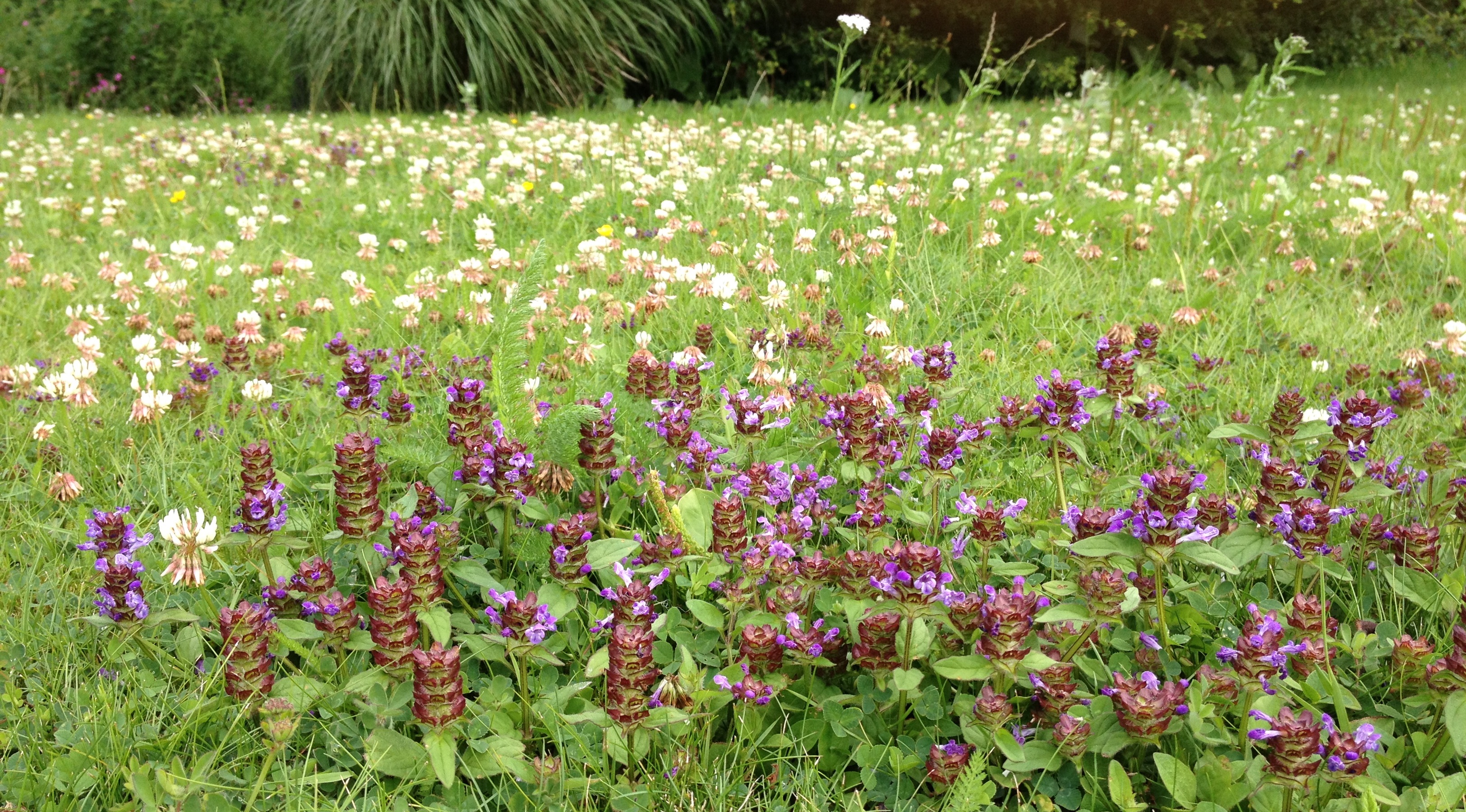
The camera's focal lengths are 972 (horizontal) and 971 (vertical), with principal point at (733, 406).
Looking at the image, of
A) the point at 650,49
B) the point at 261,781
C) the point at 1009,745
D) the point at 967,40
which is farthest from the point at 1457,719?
the point at 967,40

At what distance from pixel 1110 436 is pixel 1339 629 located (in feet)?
2.68

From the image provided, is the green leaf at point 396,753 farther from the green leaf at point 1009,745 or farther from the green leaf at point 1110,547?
the green leaf at point 1110,547

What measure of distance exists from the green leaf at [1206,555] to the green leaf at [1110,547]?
0.07 meters

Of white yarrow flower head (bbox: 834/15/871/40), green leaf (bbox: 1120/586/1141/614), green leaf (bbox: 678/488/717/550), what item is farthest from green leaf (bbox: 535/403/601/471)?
white yarrow flower head (bbox: 834/15/871/40)

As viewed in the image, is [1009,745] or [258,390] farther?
[258,390]

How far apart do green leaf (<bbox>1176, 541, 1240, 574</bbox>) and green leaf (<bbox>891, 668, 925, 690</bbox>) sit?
1.58 ft

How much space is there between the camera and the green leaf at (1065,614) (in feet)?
5.27

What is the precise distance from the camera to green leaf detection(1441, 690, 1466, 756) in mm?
1457

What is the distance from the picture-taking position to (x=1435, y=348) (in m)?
3.04

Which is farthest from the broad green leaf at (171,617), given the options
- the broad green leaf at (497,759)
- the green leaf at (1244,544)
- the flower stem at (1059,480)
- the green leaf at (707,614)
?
the green leaf at (1244,544)

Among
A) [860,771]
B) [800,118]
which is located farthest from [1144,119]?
[860,771]

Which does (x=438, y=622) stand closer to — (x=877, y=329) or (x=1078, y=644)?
(x=1078, y=644)

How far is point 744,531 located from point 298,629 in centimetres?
84

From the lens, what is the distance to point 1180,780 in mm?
1552
